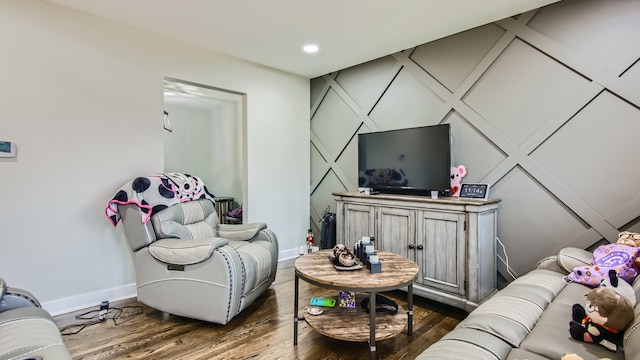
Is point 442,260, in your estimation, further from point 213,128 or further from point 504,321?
point 213,128

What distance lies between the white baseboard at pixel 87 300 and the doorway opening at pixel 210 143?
7.22ft

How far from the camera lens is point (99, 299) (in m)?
2.81

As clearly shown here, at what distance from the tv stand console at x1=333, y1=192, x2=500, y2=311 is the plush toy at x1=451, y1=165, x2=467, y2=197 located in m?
0.35

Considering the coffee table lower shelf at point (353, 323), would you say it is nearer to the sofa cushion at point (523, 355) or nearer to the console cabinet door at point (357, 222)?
the sofa cushion at point (523, 355)

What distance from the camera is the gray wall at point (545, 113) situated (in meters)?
2.21

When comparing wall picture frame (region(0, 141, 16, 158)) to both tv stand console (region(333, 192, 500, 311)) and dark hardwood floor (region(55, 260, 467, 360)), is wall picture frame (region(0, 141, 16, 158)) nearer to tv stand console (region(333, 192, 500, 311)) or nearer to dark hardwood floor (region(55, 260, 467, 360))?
dark hardwood floor (region(55, 260, 467, 360))

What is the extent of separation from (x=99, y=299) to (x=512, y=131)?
3.77 m

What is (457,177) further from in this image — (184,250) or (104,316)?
(104,316)

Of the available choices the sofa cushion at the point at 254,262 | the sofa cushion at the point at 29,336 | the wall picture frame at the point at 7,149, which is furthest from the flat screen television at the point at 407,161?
the wall picture frame at the point at 7,149

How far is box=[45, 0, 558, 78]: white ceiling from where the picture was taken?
2.45 metres

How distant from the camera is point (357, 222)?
3289mm

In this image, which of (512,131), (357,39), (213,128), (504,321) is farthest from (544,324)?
(213,128)

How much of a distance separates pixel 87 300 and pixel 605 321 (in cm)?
345

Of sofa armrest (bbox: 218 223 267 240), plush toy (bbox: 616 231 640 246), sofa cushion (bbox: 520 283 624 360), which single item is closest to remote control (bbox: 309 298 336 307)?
sofa armrest (bbox: 218 223 267 240)
